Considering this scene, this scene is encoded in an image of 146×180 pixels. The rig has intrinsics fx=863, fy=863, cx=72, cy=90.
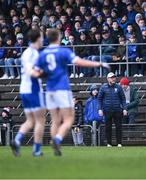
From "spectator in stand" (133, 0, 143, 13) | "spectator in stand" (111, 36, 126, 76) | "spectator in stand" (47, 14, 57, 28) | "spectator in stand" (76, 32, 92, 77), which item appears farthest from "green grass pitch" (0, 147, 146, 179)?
"spectator in stand" (47, 14, 57, 28)

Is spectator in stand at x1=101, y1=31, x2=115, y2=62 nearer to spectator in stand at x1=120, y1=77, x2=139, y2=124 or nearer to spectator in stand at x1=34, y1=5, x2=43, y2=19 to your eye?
spectator in stand at x1=120, y1=77, x2=139, y2=124

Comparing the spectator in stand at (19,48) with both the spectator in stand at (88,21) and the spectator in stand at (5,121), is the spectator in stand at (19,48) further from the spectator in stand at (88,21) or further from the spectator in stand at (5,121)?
the spectator in stand at (5,121)

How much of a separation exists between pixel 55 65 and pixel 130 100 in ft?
36.6

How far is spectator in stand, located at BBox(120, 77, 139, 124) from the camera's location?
26.9m

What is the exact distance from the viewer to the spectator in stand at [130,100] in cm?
2689

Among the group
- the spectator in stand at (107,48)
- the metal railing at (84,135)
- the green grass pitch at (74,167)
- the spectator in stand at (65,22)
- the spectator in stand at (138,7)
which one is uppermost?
the spectator in stand at (138,7)

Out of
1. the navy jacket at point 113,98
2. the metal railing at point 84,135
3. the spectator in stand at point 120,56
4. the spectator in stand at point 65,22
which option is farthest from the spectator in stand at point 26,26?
the navy jacket at point 113,98

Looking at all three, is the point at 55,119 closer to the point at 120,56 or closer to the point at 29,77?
the point at 29,77

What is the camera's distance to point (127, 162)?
15867 millimetres

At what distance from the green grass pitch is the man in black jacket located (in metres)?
6.85

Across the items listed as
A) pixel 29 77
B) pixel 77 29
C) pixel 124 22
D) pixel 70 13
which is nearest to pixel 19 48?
pixel 70 13

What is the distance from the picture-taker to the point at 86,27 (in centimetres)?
3006

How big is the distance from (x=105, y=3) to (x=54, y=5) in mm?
2540

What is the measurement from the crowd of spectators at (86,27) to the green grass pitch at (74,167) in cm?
1173
